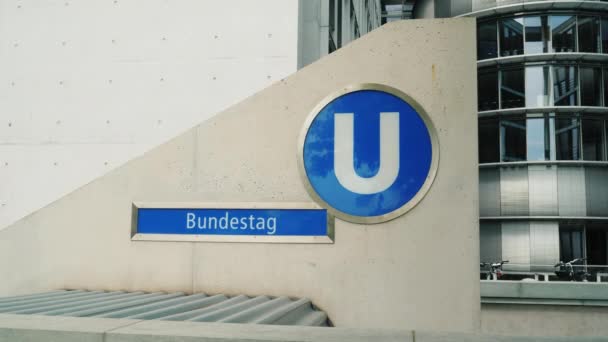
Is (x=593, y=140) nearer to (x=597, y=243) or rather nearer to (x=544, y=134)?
(x=544, y=134)

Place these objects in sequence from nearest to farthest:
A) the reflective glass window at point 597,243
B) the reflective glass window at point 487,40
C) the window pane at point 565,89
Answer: the reflective glass window at point 597,243 < the window pane at point 565,89 < the reflective glass window at point 487,40

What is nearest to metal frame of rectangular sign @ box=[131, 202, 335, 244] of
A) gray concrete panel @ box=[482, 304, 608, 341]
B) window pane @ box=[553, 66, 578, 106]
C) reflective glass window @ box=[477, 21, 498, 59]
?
gray concrete panel @ box=[482, 304, 608, 341]

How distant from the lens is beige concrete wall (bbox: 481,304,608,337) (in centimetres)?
1212

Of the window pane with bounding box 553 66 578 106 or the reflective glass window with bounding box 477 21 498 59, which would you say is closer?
the window pane with bounding box 553 66 578 106

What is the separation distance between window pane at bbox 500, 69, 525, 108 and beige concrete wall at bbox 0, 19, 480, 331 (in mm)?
23847

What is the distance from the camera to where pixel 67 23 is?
32.2ft

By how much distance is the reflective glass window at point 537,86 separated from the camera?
88.6ft

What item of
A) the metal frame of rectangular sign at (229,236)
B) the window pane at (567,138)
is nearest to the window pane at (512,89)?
the window pane at (567,138)

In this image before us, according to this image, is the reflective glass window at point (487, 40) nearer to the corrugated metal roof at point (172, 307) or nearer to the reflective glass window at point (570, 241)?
the reflective glass window at point (570, 241)

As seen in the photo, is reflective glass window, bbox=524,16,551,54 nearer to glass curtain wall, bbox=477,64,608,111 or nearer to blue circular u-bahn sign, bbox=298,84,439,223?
glass curtain wall, bbox=477,64,608,111

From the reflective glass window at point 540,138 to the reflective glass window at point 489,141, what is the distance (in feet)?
4.86

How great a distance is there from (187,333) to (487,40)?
28.7m

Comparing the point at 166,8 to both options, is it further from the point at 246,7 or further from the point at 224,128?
the point at 224,128

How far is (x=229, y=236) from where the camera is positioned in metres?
5.52
